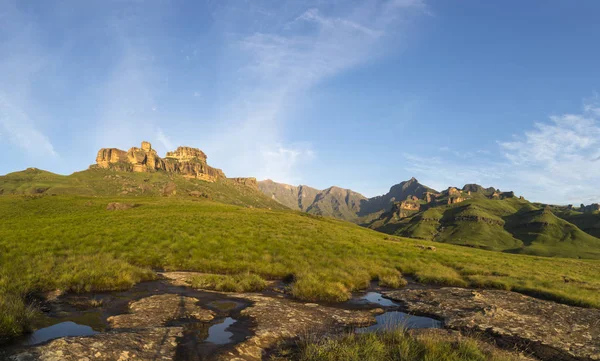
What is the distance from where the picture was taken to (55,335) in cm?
884

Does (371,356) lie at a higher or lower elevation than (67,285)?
higher

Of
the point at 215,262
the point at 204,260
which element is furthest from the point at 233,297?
the point at 204,260

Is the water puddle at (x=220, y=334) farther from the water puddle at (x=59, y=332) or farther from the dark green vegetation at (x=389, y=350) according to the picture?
the water puddle at (x=59, y=332)

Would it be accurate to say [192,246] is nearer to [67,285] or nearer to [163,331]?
[67,285]

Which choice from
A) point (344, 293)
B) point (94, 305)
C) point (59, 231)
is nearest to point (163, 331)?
point (94, 305)

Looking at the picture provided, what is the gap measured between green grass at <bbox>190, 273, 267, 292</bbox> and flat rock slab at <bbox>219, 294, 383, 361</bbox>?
170 cm

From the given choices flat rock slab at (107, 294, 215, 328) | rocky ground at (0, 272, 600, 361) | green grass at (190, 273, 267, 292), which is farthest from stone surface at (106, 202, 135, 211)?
flat rock slab at (107, 294, 215, 328)

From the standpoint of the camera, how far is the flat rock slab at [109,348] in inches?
256

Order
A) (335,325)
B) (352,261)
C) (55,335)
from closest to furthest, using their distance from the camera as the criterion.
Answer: (55,335), (335,325), (352,261)

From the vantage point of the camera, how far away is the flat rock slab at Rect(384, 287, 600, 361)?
942 centimetres

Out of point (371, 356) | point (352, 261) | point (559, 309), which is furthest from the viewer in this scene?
point (352, 261)

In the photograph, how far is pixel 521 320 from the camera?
1172 centimetres

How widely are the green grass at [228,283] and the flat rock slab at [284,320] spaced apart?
170 centimetres

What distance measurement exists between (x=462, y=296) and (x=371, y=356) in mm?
11637
